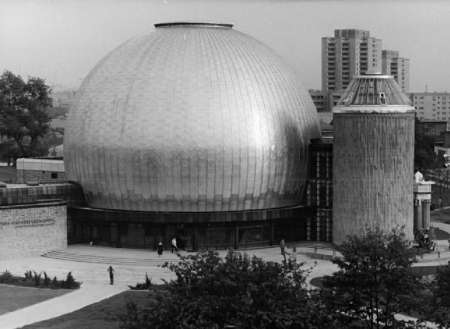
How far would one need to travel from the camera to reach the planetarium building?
70938 mm

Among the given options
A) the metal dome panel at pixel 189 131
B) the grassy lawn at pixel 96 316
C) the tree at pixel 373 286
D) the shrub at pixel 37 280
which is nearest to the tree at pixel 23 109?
the metal dome panel at pixel 189 131

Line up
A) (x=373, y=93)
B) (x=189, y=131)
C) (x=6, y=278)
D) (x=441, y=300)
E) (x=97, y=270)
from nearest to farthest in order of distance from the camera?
1. (x=441, y=300)
2. (x=6, y=278)
3. (x=97, y=270)
4. (x=373, y=93)
5. (x=189, y=131)

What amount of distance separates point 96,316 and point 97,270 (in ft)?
41.9

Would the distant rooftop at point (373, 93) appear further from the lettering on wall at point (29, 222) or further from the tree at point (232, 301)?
the tree at point (232, 301)

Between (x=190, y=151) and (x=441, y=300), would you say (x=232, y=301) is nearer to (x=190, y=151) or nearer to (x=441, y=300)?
(x=441, y=300)

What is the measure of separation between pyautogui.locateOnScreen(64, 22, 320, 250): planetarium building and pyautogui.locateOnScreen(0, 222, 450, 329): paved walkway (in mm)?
2003

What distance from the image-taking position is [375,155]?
226 ft

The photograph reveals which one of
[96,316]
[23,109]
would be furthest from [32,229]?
[23,109]

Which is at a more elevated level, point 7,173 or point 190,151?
point 190,151

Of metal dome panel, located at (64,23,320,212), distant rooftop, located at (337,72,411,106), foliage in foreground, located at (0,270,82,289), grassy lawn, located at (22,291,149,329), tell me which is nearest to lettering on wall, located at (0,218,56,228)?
metal dome panel, located at (64,23,320,212)

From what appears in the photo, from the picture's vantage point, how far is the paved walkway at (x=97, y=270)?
177 ft

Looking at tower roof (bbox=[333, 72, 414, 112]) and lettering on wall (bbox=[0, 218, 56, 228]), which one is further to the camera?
lettering on wall (bbox=[0, 218, 56, 228])

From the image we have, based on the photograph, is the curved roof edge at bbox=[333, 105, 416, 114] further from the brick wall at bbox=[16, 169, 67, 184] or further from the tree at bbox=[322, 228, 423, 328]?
the brick wall at bbox=[16, 169, 67, 184]

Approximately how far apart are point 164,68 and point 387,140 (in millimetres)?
15737
